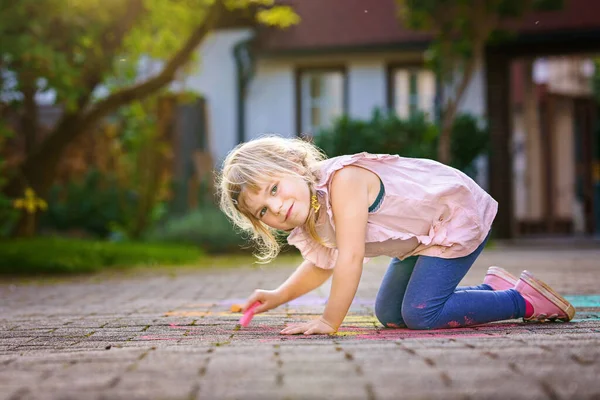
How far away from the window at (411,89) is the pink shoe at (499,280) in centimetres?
1066

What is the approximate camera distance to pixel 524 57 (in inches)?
545

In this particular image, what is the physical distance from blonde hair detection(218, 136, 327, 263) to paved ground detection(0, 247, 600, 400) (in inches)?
19.1

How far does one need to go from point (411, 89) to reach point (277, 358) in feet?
40.7

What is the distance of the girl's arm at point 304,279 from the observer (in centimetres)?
379

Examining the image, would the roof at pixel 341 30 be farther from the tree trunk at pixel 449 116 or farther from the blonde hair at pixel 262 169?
the blonde hair at pixel 262 169

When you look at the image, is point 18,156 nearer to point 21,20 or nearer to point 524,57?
point 21,20

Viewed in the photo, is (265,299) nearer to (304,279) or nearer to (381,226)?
(304,279)

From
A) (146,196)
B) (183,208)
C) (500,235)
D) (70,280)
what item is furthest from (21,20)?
(500,235)

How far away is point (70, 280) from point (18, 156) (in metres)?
6.05

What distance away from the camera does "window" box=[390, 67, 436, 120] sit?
566 inches

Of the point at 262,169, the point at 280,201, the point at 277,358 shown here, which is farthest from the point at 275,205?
the point at 277,358

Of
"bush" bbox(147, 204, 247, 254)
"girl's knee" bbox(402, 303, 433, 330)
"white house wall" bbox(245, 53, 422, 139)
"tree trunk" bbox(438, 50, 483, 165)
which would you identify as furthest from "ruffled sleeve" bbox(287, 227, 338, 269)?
"white house wall" bbox(245, 53, 422, 139)

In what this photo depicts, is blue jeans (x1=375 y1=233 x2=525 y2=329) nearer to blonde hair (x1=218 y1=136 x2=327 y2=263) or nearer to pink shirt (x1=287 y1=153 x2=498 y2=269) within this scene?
pink shirt (x1=287 y1=153 x2=498 y2=269)

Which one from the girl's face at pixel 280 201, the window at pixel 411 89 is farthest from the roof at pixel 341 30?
the girl's face at pixel 280 201
